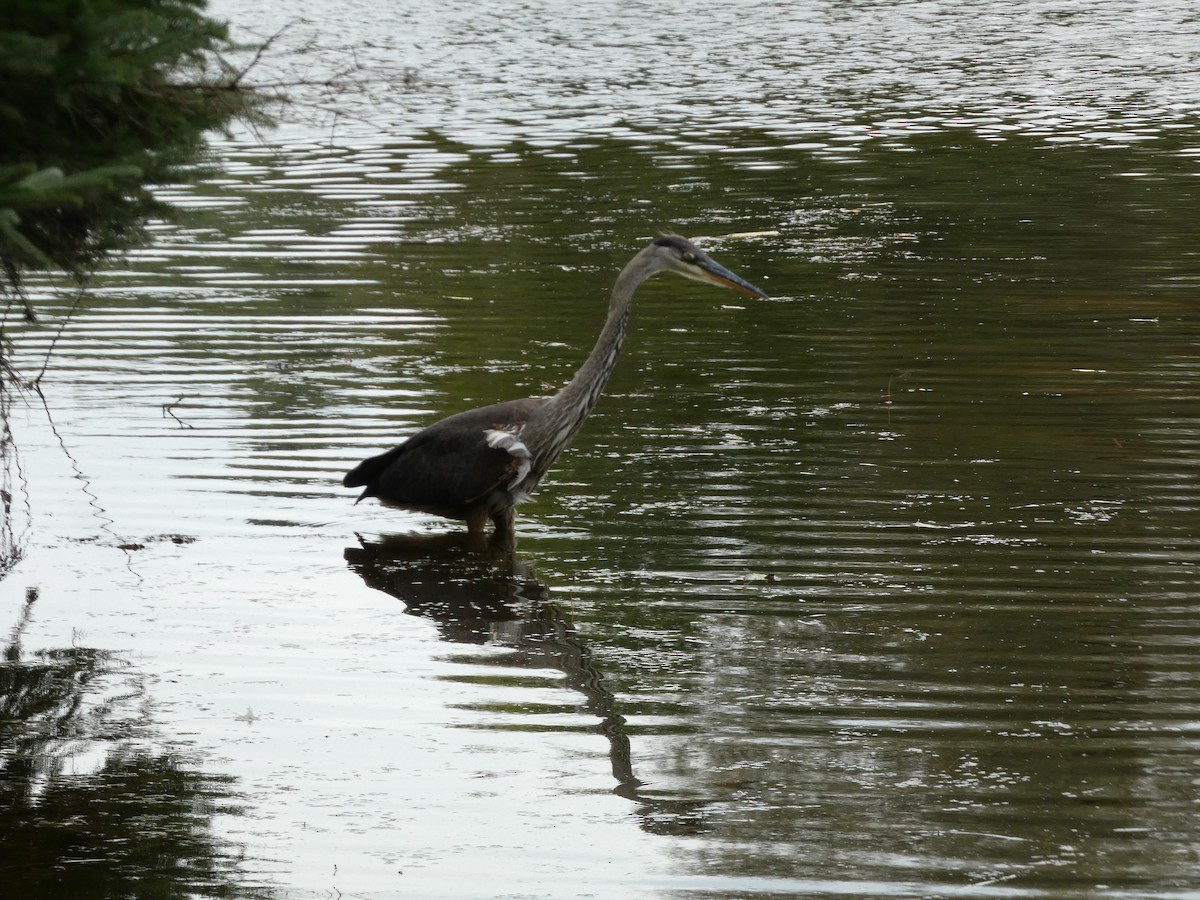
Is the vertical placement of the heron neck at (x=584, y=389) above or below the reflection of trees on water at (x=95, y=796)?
above

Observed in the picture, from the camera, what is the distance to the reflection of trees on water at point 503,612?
234 inches

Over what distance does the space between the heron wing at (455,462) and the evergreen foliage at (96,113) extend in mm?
2434

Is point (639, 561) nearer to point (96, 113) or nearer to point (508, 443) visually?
point (508, 443)

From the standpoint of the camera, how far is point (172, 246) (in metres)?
16.0

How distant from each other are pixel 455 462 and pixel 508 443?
0.32 meters

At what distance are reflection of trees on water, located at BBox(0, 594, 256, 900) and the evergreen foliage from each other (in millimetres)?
1699

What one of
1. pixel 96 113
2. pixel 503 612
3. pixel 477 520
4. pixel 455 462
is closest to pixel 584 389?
pixel 455 462

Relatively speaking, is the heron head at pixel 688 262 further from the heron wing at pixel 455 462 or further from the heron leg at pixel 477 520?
the heron leg at pixel 477 520

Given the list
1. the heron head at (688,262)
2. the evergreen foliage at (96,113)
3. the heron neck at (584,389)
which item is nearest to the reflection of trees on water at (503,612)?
the heron neck at (584,389)

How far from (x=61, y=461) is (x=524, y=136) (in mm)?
12430

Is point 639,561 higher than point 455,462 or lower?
lower

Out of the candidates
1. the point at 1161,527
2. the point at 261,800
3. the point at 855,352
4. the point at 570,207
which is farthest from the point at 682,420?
the point at 570,207

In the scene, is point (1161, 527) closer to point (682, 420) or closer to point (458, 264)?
point (682, 420)

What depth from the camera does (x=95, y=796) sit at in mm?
6012
